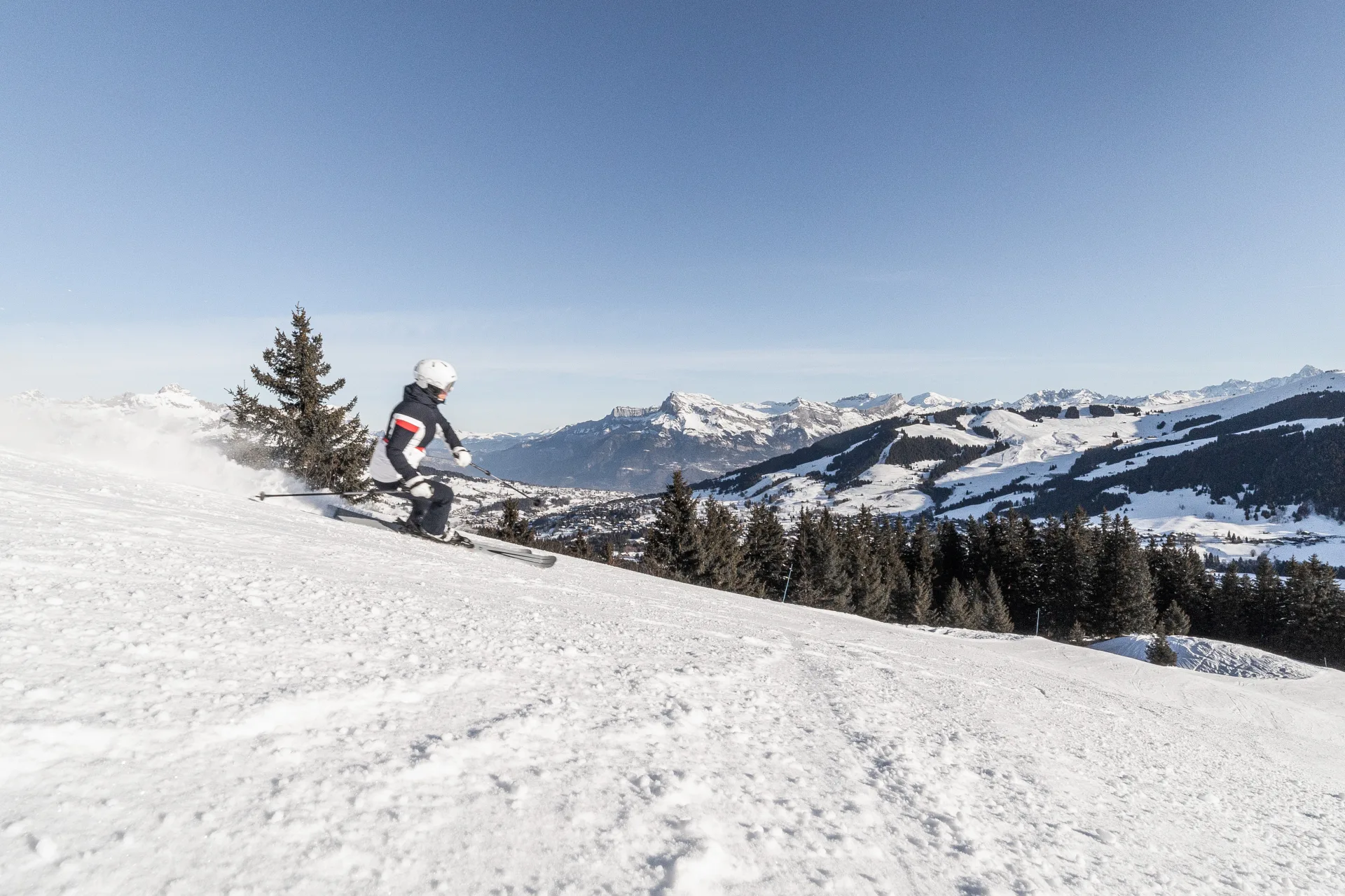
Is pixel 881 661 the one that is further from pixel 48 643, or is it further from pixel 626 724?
pixel 48 643

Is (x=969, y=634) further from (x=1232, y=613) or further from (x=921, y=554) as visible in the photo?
(x=1232, y=613)

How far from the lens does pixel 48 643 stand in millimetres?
3568

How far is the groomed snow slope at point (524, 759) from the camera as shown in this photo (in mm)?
2354

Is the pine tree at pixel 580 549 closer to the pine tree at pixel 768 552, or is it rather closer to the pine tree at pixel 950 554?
the pine tree at pixel 768 552

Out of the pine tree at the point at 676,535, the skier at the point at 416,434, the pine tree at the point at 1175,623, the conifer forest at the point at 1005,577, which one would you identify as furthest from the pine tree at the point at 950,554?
the skier at the point at 416,434

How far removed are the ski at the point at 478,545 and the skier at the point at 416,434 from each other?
1456 mm

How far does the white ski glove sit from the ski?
1300 mm

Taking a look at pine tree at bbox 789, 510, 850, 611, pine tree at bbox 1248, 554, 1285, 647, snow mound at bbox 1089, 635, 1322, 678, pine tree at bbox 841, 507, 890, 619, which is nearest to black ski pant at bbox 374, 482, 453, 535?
snow mound at bbox 1089, 635, 1322, 678

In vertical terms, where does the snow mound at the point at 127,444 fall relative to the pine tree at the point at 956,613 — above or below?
above

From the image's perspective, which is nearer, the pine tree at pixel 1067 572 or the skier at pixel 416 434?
the skier at pixel 416 434

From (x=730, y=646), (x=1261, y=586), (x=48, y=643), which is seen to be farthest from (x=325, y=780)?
(x=1261, y=586)

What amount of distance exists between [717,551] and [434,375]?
32779mm

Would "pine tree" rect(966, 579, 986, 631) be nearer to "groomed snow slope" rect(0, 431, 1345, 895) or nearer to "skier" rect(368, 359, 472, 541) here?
"skier" rect(368, 359, 472, 541)

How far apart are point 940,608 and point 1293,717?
5806 centimetres
